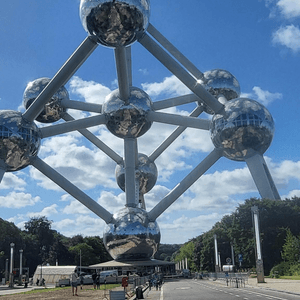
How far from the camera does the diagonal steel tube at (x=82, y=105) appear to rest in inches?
719

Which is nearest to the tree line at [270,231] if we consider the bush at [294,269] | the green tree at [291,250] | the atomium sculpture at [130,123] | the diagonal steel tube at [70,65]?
the green tree at [291,250]

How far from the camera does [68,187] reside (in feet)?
50.3

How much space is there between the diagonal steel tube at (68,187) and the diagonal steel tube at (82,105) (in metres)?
3.83

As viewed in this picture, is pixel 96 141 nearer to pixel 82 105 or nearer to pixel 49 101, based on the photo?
pixel 82 105

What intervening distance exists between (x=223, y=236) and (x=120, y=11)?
59969 millimetres

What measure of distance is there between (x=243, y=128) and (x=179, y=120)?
9.56 feet

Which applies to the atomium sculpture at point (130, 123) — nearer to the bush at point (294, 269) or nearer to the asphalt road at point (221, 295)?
the asphalt road at point (221, 295)

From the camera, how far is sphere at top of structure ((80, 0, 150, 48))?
11711 mm

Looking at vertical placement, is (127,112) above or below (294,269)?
above

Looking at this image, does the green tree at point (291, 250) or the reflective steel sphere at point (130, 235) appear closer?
the reflective steel sphere at point (130, 235)

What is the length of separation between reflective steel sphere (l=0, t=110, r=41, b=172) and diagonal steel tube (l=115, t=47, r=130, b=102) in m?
→ 3.43

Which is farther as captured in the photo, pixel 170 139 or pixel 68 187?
pixel 170 139

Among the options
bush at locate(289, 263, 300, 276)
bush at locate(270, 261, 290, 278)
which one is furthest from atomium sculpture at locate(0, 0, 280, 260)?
bush at locate(270, 261, 290, 278)

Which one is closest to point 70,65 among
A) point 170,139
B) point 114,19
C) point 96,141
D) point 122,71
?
point 122,71
